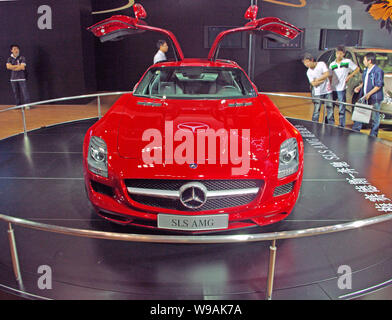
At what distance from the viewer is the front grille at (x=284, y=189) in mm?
2705

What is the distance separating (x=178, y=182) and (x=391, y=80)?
6293 millimetres

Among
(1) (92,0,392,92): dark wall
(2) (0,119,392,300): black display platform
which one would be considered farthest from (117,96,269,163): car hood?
(1) (92,0,392,92): dark wall

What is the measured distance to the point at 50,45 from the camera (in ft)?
32.6

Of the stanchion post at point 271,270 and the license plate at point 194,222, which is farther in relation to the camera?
the license plate at point 194,222

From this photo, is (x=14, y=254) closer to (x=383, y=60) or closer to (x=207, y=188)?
(x=207, y=188)

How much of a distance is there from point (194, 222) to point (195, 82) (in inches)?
86.9

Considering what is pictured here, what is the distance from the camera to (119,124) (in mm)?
3066

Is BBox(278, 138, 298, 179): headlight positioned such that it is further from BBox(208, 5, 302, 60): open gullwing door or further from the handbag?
the handbag

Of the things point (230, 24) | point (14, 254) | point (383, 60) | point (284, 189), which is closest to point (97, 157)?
point (14, 254)

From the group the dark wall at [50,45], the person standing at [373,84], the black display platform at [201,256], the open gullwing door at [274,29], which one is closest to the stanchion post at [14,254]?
the black display platform at [201,256]

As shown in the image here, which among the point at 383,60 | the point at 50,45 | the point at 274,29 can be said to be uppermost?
the point at 274,29

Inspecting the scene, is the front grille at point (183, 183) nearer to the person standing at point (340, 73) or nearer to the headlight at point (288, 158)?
the headlight at point (288, 158)

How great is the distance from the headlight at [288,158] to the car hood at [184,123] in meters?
0.15

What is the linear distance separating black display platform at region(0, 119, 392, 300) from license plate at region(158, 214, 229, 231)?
1.02 ft
